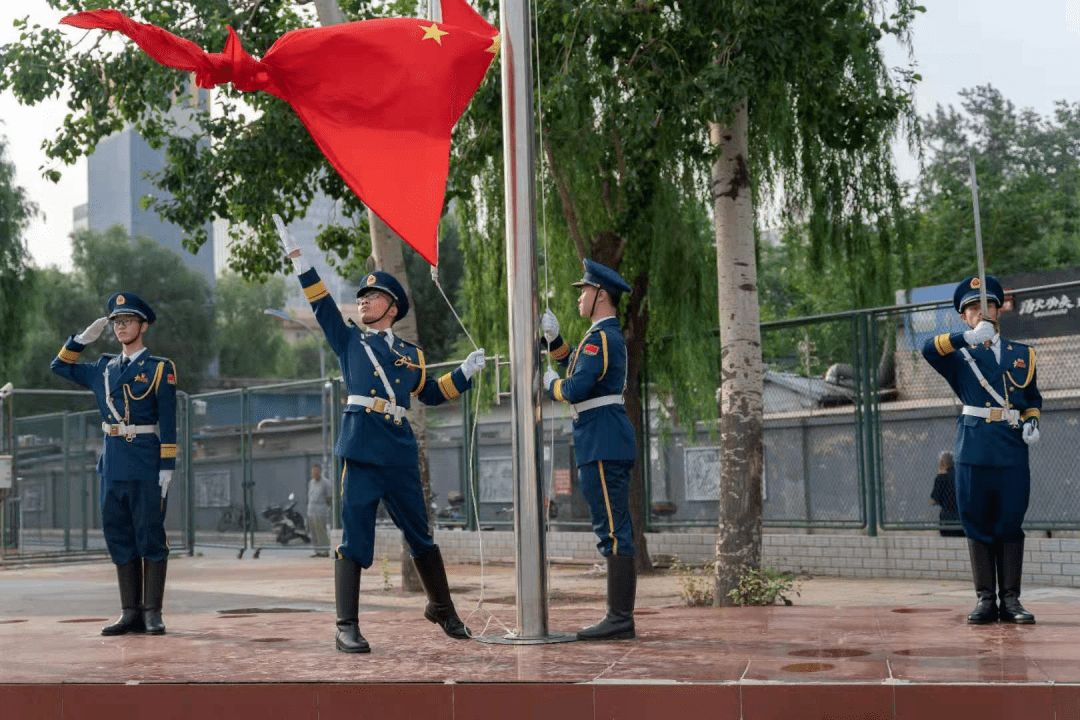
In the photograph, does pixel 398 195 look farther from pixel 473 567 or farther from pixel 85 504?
pixel 85 504

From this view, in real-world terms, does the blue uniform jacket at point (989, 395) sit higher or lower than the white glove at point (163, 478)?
higher

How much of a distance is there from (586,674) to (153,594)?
4.07 metres

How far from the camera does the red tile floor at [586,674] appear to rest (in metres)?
5.83

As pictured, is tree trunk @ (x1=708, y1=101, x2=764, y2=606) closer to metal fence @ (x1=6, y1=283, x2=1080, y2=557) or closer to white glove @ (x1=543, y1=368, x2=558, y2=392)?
metal fence @ (x1=6, y1=283, x2=1080, y2=557)

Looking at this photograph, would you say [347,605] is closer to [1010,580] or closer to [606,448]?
[606,448]

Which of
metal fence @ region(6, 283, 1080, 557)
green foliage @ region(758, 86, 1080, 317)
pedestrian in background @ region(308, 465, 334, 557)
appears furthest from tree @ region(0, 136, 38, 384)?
green foliage @ region(758, 86, 1080, 317)

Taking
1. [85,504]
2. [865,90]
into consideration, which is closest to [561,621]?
[865,90]

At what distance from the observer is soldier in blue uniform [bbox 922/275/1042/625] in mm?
8461

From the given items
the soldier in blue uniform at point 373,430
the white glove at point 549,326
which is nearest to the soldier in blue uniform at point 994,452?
the white glove at point 549,326

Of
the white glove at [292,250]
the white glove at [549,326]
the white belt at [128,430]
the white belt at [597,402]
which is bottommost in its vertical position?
the white belt at [128,430]

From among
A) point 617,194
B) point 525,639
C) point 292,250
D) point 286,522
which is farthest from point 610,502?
point 286,522

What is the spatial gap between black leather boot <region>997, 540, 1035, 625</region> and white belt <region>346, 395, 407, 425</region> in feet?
13.2

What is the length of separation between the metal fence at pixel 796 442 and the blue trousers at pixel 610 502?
1.57 feet

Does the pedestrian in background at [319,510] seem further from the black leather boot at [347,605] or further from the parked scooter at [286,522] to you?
the black leather boot at [347,605]
